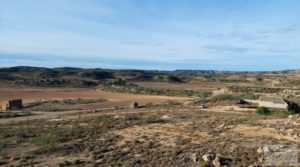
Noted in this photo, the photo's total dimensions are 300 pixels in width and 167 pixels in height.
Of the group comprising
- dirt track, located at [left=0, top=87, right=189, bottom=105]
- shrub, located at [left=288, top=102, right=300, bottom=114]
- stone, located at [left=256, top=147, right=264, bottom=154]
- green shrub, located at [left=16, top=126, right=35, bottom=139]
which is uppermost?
stone, located at [left=256, top=147, right=264, bottom=154]

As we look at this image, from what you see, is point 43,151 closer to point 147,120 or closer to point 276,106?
point 147,120

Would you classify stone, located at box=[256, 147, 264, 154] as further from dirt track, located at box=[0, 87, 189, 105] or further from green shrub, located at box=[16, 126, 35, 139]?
dirt track, located at box=[0, 87, 189, 105]

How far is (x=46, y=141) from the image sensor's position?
80.5 feet

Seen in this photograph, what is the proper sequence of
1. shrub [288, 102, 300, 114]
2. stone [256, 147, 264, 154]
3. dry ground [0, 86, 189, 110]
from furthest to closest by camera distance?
dry ground [0, 86, 189, 110], shrub [288, 102, 300, 114], stone [256, 147, 264, 154]

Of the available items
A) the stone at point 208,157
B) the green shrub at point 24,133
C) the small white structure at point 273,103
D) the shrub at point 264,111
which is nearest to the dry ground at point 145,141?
the green shrub at point 24,133

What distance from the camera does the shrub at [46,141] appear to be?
22373 mm

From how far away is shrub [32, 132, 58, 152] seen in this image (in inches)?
881

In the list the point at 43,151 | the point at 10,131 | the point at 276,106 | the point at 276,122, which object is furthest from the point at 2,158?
the point at 276,106

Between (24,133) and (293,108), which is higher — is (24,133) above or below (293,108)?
below

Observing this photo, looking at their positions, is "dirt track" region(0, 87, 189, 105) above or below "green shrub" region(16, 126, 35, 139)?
below

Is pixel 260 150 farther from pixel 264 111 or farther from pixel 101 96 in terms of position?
pixel 101 96

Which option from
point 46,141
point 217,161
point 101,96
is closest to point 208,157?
point 217,161

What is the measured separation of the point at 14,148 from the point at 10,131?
6.73 m

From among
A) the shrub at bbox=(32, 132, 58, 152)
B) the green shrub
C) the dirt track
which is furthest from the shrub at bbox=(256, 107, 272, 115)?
the dirt track
